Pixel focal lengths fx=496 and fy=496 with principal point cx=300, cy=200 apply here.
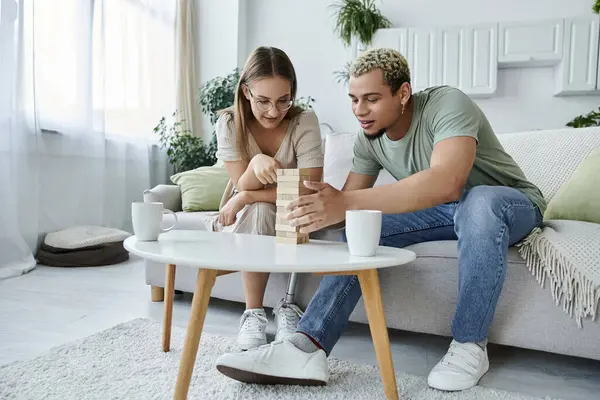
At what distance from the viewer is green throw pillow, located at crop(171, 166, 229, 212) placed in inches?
84.8

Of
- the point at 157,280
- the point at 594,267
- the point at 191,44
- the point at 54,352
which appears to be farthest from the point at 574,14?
the point at 54,352

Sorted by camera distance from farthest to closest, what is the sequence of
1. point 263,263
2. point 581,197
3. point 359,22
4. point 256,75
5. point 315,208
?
point 359,22 < point 581,197 < point 256,75 < point 315,208 < point 263,263

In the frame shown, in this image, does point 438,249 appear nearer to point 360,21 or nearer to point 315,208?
point 315,208

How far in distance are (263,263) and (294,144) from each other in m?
0.76

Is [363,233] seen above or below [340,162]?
below

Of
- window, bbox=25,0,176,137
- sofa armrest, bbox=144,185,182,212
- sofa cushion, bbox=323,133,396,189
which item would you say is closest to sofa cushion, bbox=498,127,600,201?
sofa cushion, bbox=323,133,396,189

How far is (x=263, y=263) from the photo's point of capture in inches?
31.6

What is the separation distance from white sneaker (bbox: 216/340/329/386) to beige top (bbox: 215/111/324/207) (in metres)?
0.61

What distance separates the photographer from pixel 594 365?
1.31 metres

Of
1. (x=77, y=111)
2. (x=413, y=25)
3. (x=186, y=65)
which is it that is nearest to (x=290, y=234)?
(x=77, y=111)

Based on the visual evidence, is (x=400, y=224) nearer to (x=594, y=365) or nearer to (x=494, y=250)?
(x=494, y=250)

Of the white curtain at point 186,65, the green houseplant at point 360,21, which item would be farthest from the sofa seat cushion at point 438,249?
the white curtain at point 186,65

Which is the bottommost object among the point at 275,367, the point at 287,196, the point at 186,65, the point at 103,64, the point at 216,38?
the point at 275,367

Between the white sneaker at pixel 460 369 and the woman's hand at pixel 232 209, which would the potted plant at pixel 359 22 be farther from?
the white sneaker at pixel 460 369
